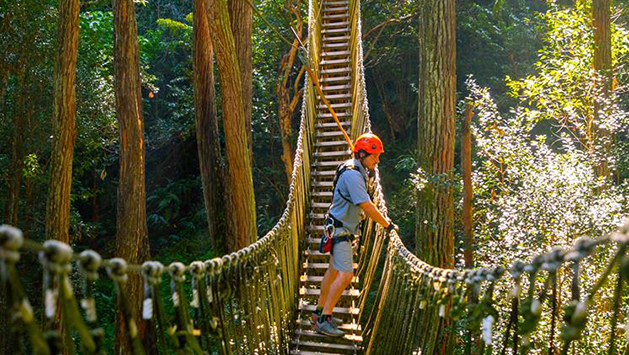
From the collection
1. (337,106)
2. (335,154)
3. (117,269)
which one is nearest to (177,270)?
(117,269)

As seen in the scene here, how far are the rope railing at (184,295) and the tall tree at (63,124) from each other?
6.18 ft

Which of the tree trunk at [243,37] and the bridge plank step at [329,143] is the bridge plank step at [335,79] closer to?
the tree trunk at [243,37]

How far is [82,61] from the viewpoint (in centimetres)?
717

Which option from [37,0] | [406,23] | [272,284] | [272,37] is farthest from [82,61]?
[272,284]

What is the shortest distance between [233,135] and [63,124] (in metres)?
1.40

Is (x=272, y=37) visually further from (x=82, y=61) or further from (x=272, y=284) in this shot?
(x=272, y=284)

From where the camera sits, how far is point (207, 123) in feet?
15.9

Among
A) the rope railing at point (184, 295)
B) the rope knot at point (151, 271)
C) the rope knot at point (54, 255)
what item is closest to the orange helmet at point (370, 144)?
the rope railing at point (184, 295)

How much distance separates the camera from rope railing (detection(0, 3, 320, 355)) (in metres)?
0.92

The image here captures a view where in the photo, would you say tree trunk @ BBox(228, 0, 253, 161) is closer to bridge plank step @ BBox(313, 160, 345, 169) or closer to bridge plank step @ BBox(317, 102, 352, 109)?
bridge plank step @ BBox(317, 102, 352, 109)

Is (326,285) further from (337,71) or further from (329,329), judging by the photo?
(337,71)

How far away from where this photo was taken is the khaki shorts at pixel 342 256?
112 inches

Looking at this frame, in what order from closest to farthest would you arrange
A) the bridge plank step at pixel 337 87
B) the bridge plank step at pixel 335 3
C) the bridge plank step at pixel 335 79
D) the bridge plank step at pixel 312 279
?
the bridge plank step at pixel 312 279
the bridge plank step at pixel 337 87
the bridge plank step at pixel 335 79
the bridge plank step at pixel 335 3

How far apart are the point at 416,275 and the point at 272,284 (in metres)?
0.72
